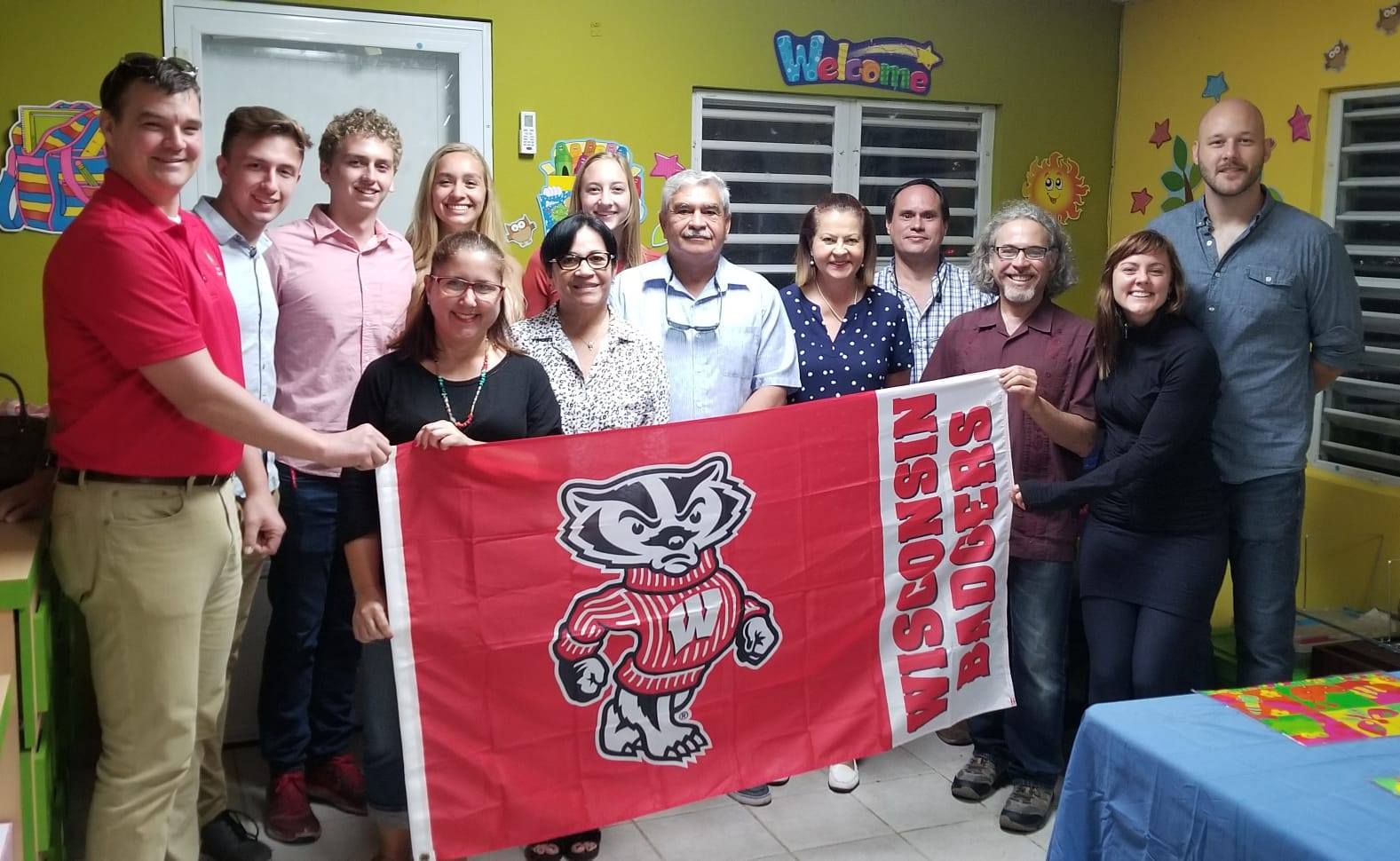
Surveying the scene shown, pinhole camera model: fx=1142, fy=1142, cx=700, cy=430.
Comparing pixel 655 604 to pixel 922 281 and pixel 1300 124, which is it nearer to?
pixel 922 281

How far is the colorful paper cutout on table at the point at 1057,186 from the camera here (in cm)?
550

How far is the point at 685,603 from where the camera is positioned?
260 cm

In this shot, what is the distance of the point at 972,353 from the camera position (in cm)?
308

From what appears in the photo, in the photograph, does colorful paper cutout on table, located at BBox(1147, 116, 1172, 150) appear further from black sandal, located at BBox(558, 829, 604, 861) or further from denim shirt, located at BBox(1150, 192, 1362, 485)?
black sandal, located at BBox(558, 829, 604, 861)

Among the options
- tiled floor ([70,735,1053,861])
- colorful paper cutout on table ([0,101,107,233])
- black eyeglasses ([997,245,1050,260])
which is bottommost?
tiled floor ([70,735,1053,861])

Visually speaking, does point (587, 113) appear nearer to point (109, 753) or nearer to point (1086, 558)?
point (1086, 558)

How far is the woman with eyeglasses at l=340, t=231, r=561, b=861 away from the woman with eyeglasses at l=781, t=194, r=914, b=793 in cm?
94

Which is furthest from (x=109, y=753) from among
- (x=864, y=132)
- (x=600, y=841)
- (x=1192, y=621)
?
(x=864, y=132)

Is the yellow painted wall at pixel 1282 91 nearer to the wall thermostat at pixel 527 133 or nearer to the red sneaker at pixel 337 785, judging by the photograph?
the wall thermostat at pixel 527 133

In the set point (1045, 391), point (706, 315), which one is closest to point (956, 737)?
point (1045, 391)

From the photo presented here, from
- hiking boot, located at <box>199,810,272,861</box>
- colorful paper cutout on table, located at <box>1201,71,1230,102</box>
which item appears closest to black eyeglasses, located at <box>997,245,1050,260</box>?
hiking boot, located at <box>199,810,272,861</box>

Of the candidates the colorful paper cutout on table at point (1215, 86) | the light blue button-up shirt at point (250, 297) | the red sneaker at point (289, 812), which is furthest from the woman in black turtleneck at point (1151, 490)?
the colorful paper cutout on table at point (1215, 86)

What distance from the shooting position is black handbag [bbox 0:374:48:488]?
234cm

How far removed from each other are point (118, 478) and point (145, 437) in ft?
0.32
